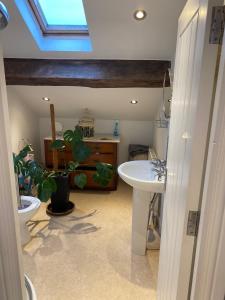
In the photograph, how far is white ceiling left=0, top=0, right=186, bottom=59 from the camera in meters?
1.61

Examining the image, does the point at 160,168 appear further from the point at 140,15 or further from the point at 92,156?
the point at 92,156

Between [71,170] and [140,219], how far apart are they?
43.4 inches

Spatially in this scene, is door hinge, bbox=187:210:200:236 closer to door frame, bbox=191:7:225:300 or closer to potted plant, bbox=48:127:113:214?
door frame, bbox=191:7:225:300

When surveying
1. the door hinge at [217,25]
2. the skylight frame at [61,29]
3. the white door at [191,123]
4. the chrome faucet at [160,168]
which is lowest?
the chrome faucet at [160,168]

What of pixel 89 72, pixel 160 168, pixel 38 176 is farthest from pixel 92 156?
pixel 160 168

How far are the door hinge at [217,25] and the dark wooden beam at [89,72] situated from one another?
1.60m

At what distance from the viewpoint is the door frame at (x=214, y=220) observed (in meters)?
0.63

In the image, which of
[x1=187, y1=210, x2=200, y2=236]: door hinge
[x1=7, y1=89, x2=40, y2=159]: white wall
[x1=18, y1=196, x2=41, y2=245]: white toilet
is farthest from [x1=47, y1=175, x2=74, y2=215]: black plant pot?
[x1=187, y1=210, x2=200, y2=236]: door hinge

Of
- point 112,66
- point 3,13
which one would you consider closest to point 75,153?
point 112,66

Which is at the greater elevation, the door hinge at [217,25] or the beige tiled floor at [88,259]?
the door hinge at [217,25]

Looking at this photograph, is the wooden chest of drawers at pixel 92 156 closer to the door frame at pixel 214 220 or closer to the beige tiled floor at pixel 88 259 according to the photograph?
the beige tiled floor at pixel 88 259

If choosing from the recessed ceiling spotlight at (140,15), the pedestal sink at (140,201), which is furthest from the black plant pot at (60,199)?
the recessed ceiling spotlight at (140,15)

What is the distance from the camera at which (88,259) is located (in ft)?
6.76

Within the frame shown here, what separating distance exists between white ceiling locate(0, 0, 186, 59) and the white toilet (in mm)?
1467
